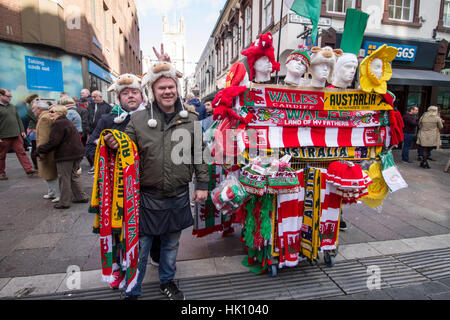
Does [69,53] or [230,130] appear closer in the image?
[230,130]

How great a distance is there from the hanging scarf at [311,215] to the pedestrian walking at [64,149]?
3914mm

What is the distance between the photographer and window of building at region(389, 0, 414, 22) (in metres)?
9.82

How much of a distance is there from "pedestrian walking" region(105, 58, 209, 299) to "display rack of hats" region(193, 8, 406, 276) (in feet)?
1.27

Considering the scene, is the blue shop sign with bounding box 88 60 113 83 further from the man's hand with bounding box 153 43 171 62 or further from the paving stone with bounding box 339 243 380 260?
the paving stone with bounding box 339 243 380 260

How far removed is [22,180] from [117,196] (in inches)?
234

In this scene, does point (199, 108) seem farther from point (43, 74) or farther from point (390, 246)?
point (43, 74)

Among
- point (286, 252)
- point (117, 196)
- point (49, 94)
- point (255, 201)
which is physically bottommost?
point (286, 252)

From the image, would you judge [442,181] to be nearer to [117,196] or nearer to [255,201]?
[255,201]

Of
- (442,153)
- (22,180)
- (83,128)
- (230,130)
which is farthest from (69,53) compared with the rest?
(442,153)

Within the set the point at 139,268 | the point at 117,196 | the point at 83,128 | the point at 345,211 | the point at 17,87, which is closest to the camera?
the point at 117,196

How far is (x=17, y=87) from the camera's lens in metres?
10.1

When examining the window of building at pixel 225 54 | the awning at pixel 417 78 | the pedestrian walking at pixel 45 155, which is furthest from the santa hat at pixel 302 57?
the window of building at pixel 225 54

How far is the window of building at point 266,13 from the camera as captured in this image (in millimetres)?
10922

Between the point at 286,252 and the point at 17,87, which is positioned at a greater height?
the point at 17,87
